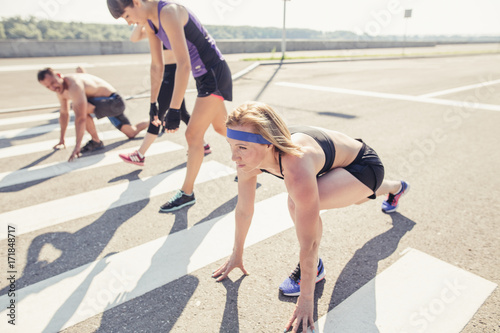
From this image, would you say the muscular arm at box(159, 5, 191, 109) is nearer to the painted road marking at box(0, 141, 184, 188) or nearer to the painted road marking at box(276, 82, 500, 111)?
the painted road marking at box(0, 141, 184, 188)

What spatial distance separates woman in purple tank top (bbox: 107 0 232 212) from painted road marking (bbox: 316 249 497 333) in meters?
2.08

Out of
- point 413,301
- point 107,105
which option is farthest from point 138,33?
point 413,301

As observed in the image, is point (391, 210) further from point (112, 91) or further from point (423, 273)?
point (112, 91)

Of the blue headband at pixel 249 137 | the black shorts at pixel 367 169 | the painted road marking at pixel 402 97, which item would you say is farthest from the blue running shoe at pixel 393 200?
the painted road marking at pixel 402 97

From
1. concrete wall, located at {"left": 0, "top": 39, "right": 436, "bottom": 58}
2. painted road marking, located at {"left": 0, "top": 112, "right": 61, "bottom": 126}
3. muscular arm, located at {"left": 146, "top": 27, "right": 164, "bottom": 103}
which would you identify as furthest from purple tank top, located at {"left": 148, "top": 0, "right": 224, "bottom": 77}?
concrete wall, located at {"left": 0, "top": 39, "right": 436, "bottom": 58}

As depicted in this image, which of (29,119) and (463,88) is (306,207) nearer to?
(29,119)

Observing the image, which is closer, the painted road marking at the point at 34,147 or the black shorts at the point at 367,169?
the black shorts at the point at 367,169

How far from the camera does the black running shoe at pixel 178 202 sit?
11.9 ft

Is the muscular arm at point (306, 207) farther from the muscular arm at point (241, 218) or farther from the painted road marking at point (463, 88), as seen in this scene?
the painted road marking at point (463, 88)

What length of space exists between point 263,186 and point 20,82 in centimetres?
1153

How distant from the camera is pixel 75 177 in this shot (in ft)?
14.7

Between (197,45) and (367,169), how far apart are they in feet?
7.32

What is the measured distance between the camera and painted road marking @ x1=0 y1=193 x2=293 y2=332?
88.7 inches

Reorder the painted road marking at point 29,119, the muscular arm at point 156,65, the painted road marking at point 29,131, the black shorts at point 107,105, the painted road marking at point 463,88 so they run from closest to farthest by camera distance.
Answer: the muscular arm at point 156,65 < the black shorts at point 107,105 < the painted road marking at point 29,131 < the painted road marking at point 29,119 < the painted road marking at point 463,88
